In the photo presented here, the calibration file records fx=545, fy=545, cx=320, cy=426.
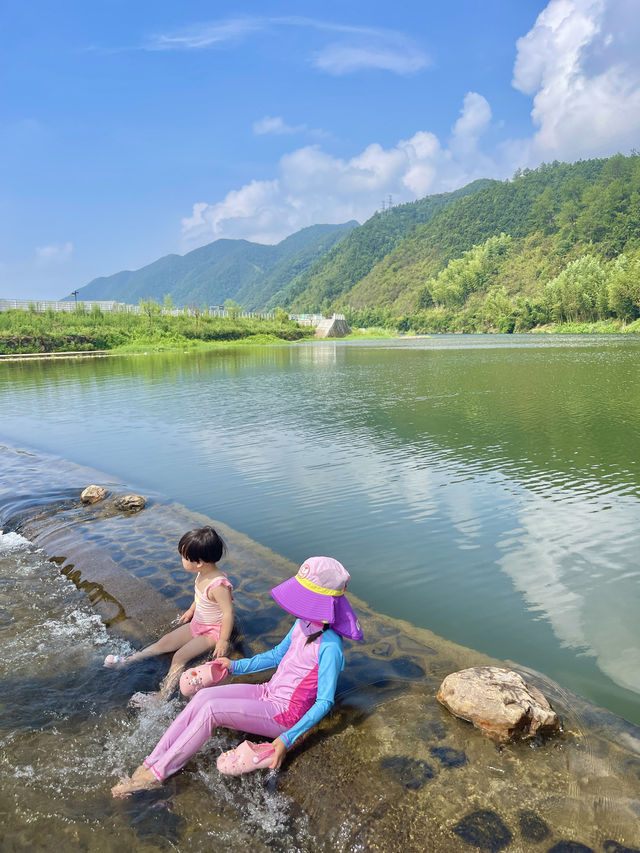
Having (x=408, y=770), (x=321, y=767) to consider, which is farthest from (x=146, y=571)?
(x=408, y=770)

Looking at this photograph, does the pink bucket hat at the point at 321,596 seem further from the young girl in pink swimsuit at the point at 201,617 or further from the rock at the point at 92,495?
the rock at the point at 92,495

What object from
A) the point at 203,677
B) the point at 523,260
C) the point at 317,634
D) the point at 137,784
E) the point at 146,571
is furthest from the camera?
the point at 523,260

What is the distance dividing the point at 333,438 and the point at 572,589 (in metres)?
7.51

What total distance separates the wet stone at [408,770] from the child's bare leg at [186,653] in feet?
5.03

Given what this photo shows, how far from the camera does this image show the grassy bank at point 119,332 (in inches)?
2269

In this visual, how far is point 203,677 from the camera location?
3633 mm

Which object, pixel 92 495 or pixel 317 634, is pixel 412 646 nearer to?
pixel 317 634

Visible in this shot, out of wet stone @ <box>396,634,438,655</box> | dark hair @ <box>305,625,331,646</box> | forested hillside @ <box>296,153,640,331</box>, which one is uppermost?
forested hillside @ <box>296,153,640,331</box>

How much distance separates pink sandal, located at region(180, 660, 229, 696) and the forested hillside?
87.6 m

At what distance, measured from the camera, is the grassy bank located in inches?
2269

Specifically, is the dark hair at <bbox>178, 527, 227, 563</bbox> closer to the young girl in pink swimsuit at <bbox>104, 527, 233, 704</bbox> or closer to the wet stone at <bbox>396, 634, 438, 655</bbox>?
the young girl in pink swimsuit at <bbox>104, 527, 233, 704</bbox>

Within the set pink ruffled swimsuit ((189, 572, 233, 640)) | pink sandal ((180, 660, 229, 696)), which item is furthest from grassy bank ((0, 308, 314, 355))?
pink sandal ((180, 660, 229, 696))

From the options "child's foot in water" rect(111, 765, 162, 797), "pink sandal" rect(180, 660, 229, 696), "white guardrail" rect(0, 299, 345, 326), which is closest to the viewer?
"child's foot in water" rect(111, 765, 162, 797)

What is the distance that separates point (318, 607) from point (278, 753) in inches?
31.1
